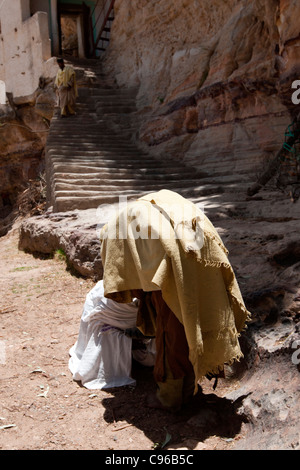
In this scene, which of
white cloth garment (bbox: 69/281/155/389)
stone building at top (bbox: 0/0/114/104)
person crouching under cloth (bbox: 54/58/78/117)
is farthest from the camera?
stone building at top (bbox: 0/0/114/104)

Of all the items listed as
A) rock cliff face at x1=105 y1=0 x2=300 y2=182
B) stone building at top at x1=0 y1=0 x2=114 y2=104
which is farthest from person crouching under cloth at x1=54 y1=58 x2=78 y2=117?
stone building at top at x1=0 y1=0 x2=114 y2=104

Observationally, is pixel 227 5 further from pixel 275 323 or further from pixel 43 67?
pixel 275 323

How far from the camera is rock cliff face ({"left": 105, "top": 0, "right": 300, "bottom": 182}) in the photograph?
8406mm

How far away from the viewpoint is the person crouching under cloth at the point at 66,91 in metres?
11.1

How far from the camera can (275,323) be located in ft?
9.90

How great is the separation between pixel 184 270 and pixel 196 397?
103 centimetres

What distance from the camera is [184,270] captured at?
233cm

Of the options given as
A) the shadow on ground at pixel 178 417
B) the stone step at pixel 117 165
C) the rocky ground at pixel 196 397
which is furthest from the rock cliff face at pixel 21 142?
the shadow on ground at pixel 178 417

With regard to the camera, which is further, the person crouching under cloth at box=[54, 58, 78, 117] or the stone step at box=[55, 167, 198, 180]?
the person crouching under cloth at box=[54, 58, 78, 117]

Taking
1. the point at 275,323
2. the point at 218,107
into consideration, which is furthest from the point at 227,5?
the point at 275,323

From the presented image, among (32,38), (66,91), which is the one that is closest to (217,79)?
(66,91)

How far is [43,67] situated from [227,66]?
7.83 metres

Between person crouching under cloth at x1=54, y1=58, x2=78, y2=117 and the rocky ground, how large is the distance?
7579mm

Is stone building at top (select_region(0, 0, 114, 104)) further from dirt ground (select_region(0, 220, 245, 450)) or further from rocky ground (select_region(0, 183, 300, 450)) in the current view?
dirt ground (select_region(0, 220, 245, 450))
